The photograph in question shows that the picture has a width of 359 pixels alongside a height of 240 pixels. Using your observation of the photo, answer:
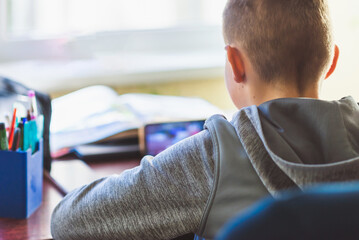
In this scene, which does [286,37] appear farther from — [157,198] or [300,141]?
[157,198]

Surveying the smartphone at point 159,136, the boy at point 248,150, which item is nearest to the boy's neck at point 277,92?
the boy at point 248,150

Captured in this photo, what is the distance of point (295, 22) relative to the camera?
0.91m

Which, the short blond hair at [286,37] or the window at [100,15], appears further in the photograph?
the window at [100,15]

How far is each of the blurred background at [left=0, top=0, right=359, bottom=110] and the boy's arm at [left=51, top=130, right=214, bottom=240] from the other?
952mm

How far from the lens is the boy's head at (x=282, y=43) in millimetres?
915

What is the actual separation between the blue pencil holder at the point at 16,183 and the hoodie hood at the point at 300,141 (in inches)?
17.2

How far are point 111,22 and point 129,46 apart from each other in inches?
4.0

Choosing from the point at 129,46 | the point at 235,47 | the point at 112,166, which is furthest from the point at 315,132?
the point at 129,46

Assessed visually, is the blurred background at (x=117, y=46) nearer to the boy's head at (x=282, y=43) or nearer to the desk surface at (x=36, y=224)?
the desk surface at (x=36, y=224)

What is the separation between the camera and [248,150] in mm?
817

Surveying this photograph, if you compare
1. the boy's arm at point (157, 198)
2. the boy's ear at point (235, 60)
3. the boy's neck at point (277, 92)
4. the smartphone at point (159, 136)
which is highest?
the boy's ear at point (235, 60)

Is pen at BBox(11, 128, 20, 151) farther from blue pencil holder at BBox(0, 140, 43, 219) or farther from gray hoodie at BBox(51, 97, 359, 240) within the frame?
gray hoodie at BBox(51, 97, 359, 240)

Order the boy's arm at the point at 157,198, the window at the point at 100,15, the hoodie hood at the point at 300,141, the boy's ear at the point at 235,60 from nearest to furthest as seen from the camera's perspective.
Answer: the hoodie hood at the point at 300,141
the boy's arm at the point at 157,198
the boy's ear at the point at 235,60
the window at the point at 100,15

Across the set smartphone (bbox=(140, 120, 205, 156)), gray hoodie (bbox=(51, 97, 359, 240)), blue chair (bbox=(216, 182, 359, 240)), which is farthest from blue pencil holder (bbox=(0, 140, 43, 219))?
blue chair (bbox=(216, 182, 359, 240))
